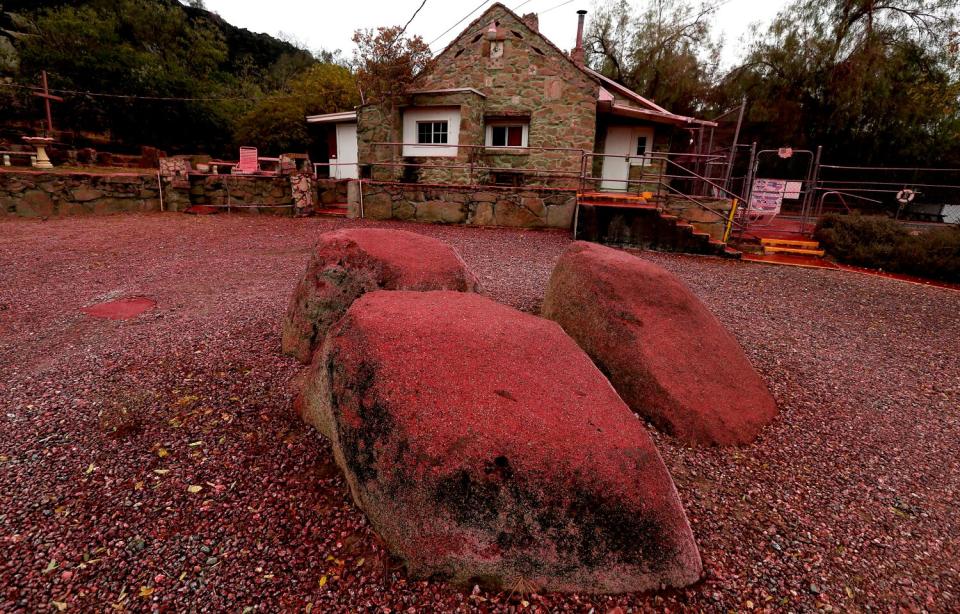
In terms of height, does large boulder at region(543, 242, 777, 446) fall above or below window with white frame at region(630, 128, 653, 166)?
below

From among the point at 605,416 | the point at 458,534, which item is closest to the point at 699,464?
the point at 605,416

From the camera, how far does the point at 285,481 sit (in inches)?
97.8

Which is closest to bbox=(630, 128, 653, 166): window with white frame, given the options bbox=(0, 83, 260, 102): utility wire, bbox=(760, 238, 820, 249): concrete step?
bbox=(760, 238, 820, 249): concrete step

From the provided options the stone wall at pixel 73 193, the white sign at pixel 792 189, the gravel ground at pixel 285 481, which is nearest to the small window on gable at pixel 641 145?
the white sign at pixel 792 189

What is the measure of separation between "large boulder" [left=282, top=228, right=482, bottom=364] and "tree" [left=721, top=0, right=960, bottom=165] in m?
20.9

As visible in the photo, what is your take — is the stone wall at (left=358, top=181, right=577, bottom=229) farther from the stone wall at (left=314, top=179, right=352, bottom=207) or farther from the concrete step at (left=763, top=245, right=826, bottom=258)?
the concrete step at (left=763, top=245, right=826, bottom=258)

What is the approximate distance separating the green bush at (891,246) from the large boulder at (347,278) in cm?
933

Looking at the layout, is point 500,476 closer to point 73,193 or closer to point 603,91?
point 73,193

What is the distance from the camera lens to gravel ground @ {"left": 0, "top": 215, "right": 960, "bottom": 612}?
1934mm

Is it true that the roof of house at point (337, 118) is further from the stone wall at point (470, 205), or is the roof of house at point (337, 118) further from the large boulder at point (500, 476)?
the large boulder at point (500, 476)

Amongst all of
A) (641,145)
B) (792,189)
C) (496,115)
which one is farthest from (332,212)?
(792,189)

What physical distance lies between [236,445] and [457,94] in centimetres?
1303

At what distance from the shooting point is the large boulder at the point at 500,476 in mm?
1868

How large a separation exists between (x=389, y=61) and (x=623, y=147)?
325 inches
